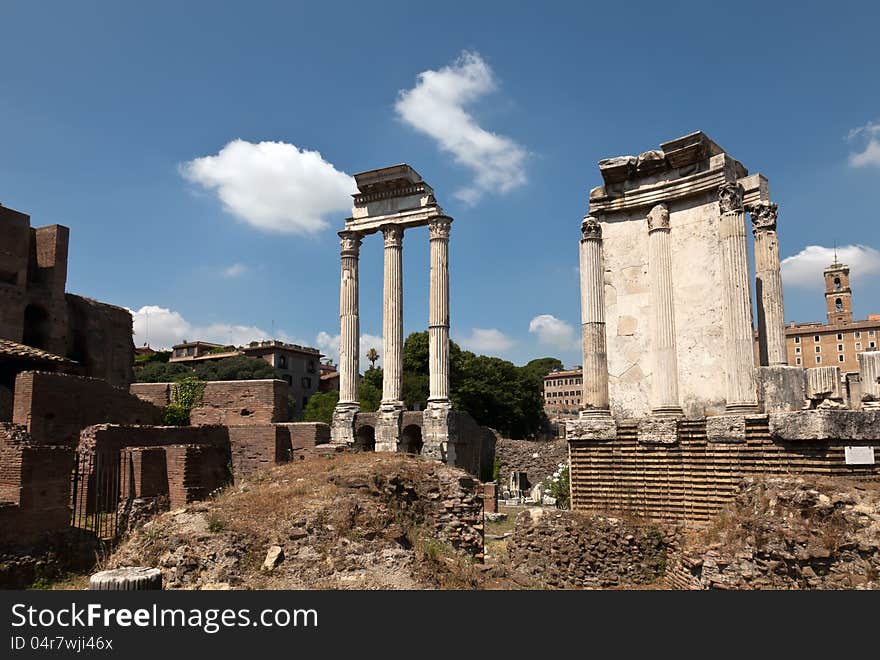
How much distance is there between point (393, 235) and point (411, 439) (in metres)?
7.66

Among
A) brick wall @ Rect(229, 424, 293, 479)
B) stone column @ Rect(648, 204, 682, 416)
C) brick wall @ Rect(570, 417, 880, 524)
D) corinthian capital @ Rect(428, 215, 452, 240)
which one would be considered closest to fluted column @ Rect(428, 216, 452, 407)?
corinthian capital @ Rect(428, 215, 452, 240)

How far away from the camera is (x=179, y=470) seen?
15141mm

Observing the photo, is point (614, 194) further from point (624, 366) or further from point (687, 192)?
point (624, 366)

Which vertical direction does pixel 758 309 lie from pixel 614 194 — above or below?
below

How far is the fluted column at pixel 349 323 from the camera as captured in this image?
25.2 metres

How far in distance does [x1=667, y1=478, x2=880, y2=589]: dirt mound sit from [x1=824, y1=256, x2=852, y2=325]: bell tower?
7638 centimetres

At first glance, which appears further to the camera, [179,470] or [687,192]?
[179,470]

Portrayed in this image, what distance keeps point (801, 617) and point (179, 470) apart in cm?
1300

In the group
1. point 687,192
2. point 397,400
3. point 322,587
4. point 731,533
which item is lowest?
point 322,587

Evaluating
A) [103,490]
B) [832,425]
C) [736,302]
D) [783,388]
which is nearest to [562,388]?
[103,490]

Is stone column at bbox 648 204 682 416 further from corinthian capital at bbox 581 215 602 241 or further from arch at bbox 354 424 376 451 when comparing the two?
arch at bbox 354 424 376 451

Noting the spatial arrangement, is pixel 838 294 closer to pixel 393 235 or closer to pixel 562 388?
pixel 562 388

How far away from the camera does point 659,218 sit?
10773 millimetres

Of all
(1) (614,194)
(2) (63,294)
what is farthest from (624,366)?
(2) (63,294)
